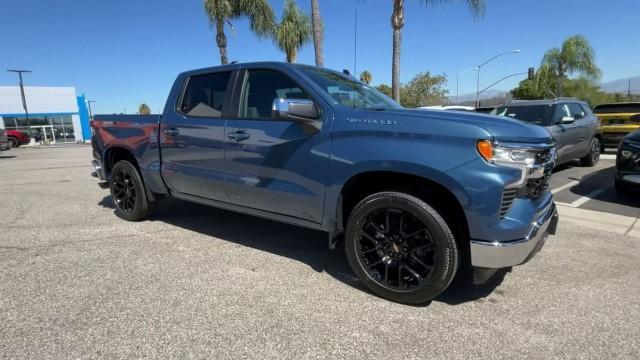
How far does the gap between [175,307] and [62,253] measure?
1919 mm

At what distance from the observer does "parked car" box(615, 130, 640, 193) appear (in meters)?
5.28

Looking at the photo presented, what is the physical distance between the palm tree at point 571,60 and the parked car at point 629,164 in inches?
2270

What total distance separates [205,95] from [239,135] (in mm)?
885

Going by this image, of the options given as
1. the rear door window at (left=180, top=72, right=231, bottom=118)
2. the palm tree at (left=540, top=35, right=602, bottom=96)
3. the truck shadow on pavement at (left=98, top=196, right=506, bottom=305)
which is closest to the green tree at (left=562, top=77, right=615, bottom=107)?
the palm tree at (left=540, top=35, right=602, bottom=96)

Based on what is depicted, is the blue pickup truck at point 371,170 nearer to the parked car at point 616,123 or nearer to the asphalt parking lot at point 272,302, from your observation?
the asphalt parking lot at point 272,302

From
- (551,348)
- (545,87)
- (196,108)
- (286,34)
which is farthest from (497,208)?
(545,87)

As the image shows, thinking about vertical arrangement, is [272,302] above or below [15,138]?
below

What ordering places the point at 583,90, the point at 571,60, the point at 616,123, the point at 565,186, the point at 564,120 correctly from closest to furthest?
the point at 565,186
the point at 564,120
the point at 616,123
the point at 571,60
the point at 583,90

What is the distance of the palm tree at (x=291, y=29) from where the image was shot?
21.3 m

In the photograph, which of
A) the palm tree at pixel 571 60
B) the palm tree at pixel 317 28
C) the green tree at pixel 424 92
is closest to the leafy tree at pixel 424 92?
the green tree at pixel 424 92

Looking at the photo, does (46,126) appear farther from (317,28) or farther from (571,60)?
(571,60)

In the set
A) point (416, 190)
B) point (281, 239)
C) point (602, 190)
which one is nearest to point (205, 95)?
point (281, 239)

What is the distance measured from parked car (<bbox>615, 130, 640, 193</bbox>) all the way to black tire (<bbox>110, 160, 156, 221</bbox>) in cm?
670

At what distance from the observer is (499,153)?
235cm
